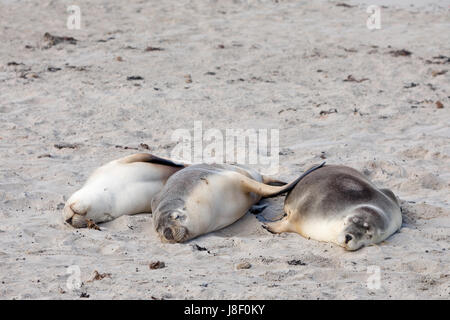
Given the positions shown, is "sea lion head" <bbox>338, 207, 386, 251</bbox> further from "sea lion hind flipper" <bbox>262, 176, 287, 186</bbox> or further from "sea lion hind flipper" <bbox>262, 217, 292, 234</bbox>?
"sea lion hind flipper" <bbox>262, 176, 287, 186</bbox>

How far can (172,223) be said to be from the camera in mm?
4543

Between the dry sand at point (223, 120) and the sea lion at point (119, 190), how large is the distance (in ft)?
0.41

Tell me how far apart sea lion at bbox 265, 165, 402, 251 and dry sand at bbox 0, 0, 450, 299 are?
0.25 feet

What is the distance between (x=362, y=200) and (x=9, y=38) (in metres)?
7.48

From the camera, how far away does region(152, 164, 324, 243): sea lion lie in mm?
4562

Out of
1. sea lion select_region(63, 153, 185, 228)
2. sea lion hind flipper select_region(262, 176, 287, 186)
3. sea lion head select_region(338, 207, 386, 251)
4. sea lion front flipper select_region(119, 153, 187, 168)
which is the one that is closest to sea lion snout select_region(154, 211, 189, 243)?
sea lion select_region(63, 153, 185, 228)

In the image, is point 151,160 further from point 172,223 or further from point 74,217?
point 172,223

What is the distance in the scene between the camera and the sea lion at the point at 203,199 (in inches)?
180

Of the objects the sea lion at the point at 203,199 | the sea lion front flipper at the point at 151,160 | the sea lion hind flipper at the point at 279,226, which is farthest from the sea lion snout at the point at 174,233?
the sea lion front flipper at the point at 151,160

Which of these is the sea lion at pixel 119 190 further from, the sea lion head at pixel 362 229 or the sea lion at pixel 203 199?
the sea lion head at pixel 362 229

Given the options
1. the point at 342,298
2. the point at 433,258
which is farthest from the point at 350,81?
the point at 342,298

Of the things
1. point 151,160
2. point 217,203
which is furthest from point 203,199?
point 151,160

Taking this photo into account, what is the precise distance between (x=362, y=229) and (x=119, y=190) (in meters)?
1.61

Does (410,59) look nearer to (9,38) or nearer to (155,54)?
(155,54)
